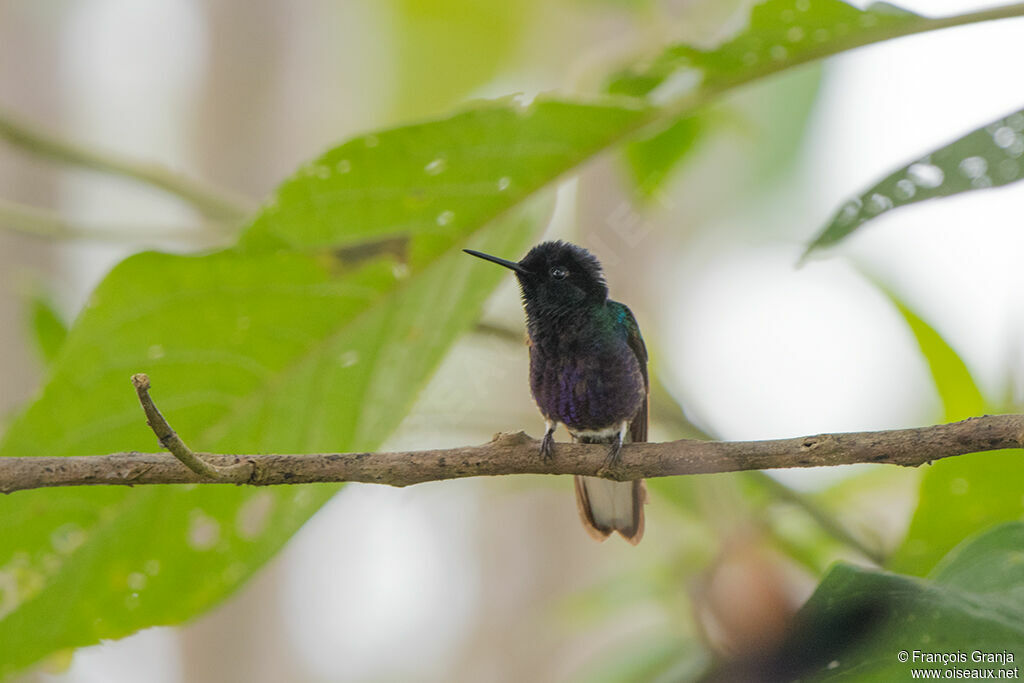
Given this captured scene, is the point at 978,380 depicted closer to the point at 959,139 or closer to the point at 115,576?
the point at 959,139

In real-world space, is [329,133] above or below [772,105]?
above

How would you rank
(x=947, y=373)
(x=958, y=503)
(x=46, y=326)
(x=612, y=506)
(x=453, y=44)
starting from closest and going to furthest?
(x=958, y=503) < (x=947, y=373) < (x=612, y=506) < (x=46, y=326) < (x=453, y=44)

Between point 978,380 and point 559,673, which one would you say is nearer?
point 978,380

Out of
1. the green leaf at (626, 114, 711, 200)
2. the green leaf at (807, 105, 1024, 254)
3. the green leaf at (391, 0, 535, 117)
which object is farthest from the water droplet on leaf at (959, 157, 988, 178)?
the green leaf at (391, 0, 535, 117)

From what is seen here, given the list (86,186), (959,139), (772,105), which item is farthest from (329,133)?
(959,139)

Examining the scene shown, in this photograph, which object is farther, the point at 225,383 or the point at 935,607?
the point at 225,383

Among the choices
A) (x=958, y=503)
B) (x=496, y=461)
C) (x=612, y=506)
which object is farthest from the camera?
(x=612, y=506)

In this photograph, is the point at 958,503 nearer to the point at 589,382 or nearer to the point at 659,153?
the point at 589,382

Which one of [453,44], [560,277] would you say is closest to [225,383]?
[560,277]
